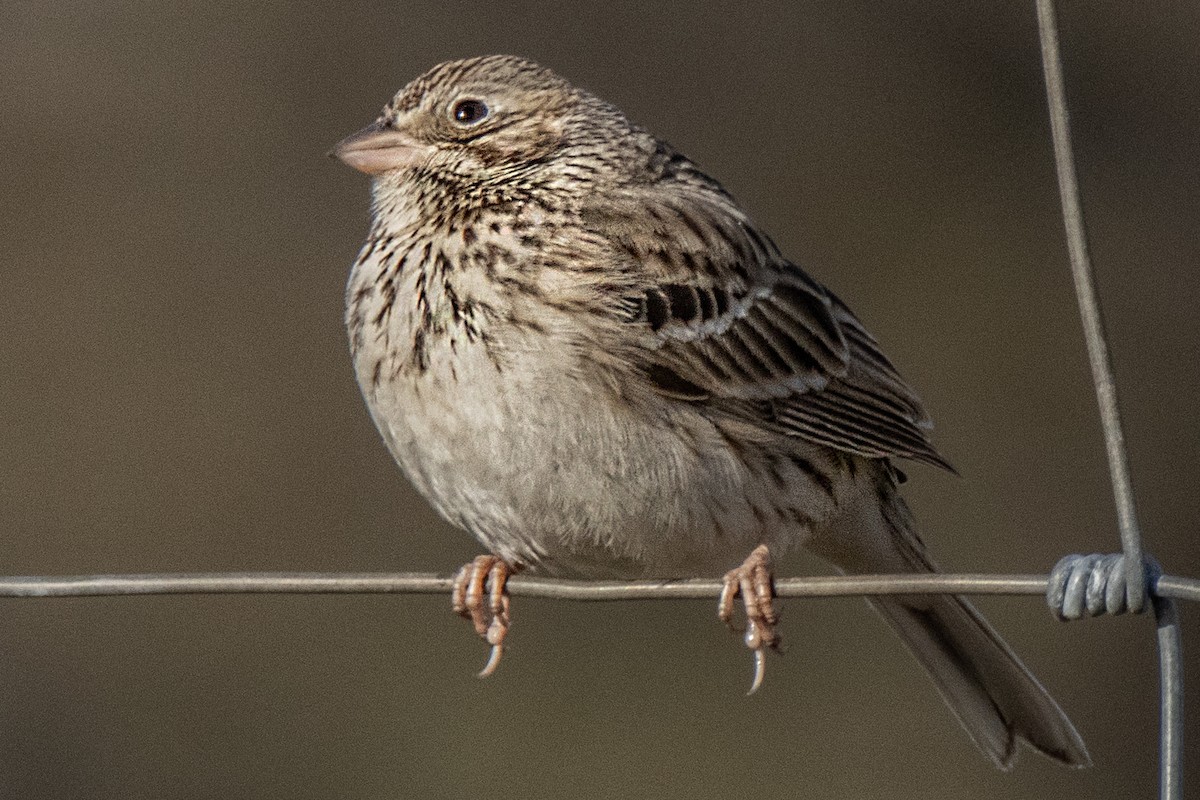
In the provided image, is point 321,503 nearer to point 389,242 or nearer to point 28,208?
point 28,208

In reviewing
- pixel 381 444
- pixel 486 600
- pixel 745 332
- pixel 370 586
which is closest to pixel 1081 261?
pixel 370 586

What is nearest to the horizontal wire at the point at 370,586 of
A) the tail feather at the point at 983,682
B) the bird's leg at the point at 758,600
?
the bird's leg at the point at 758,600

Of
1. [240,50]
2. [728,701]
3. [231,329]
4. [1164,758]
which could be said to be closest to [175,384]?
[231,329]

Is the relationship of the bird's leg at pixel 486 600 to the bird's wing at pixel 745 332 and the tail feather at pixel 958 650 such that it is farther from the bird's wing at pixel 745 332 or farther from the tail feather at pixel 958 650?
the tail feather at pixel 958 650

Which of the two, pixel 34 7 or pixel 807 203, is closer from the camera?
pixel 807 203

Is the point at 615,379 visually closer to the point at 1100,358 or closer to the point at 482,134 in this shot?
the point at 482,134

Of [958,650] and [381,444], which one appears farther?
[381,444]
